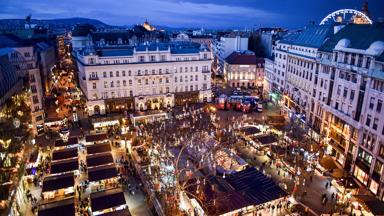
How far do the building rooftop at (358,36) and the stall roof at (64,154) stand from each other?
45.8 metres

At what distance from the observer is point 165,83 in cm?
6606

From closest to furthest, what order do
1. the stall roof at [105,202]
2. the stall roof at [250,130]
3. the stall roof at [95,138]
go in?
the stall roof at [105,202]
the stall roof at [95,138]
the stall roof at [250,130]

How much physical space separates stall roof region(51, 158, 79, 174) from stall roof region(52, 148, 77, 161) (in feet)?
4.95

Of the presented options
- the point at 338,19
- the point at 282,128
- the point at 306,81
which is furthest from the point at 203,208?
the point at 338,19

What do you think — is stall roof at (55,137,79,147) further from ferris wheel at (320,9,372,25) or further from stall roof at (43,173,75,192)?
ferris wheel at (320,9,372,25)

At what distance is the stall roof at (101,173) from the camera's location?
35.3 m

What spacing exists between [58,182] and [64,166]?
450 centimetres

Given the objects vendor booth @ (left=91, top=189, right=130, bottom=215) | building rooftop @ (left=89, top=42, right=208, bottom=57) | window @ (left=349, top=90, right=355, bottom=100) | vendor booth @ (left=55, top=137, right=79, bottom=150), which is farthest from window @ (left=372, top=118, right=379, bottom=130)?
vendor booth @ (left=55, top=137, right=79, bottom=150)

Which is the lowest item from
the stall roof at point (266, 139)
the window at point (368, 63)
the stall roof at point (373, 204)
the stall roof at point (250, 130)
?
the stall roof at point (373, 204)

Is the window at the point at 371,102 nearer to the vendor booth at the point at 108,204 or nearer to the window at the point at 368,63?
the window at the point at 368,63

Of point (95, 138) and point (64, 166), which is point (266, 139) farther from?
point (64, 166)

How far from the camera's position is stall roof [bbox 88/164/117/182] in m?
35.3

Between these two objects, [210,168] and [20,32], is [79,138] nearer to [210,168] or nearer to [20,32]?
[210,168]

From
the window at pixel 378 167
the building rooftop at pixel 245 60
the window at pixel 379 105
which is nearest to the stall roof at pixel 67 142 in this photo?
the window at pixel 378 167
